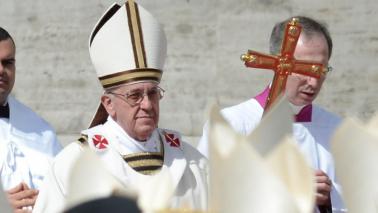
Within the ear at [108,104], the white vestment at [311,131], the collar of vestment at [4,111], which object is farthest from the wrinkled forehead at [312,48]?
the collar of vestment at [4,111]

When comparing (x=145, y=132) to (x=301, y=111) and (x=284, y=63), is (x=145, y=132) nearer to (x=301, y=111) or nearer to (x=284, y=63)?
(x=284, y=63)

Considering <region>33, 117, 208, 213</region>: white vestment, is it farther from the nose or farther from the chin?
the nose

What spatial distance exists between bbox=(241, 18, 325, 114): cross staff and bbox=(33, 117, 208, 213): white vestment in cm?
33

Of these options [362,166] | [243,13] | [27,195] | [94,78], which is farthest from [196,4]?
[362,166]

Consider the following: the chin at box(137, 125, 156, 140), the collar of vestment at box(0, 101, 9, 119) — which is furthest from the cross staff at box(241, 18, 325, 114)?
the collar of vestment at box(0, 101, 9, 119)

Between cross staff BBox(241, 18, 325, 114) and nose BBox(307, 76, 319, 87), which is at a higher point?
cross staff BBox(241, 18, 325, 114)

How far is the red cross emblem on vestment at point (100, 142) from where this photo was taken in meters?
3.39

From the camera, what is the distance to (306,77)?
12.2 feet

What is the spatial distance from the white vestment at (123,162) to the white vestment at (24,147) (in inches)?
25.1

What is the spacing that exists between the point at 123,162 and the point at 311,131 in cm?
100

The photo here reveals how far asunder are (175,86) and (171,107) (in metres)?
0.14

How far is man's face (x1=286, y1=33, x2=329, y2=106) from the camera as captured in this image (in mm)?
3738

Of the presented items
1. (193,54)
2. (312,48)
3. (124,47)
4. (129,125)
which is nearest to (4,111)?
(124,47)

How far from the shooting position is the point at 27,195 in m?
3.72
